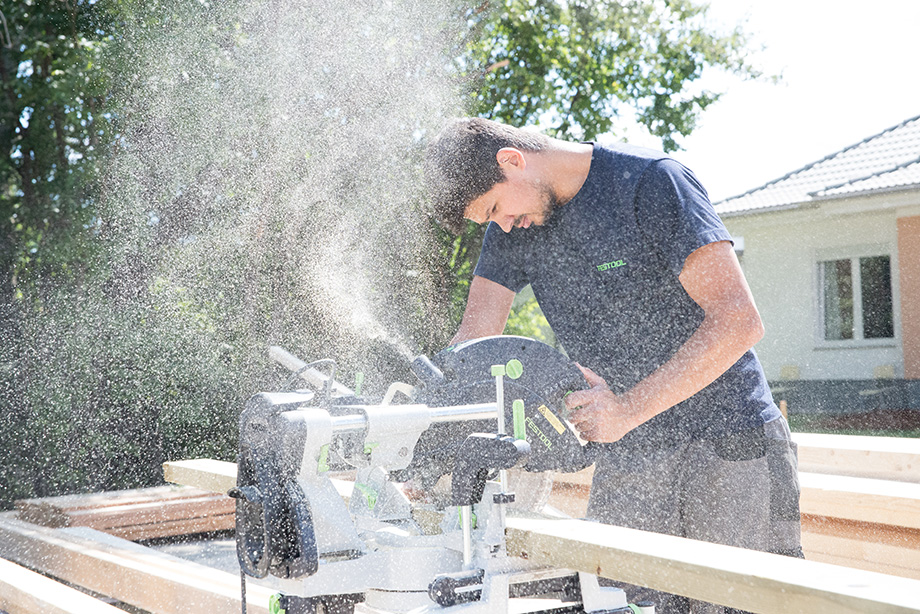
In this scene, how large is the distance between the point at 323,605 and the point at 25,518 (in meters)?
2.63

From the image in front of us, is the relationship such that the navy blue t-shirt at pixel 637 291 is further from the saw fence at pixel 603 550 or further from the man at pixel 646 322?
the saw fence at pixel 603 550

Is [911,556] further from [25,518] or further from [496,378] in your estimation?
[25,518]

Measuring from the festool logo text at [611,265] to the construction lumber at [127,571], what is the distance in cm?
104

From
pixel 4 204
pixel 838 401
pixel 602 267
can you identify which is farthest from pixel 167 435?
pixel 838 401

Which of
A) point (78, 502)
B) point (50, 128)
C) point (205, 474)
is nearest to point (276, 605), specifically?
point (205, 474)

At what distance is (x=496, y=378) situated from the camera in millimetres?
1381

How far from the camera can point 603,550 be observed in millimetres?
1339

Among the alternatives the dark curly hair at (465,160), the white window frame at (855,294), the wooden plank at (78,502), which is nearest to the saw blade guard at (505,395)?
the dark curly hair at (465,160)

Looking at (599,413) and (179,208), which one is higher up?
(179,208)

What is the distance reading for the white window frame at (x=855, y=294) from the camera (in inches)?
377

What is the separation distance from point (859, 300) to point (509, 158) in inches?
375

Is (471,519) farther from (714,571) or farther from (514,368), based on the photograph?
(714,571)

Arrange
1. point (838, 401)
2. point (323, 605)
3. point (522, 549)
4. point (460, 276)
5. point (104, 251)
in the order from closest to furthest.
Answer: point (323, 605)
point (522, 549)
point (104, 251)
point (460, 276)
point (838, 401)

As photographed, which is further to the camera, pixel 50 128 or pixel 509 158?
pixel 50 128
